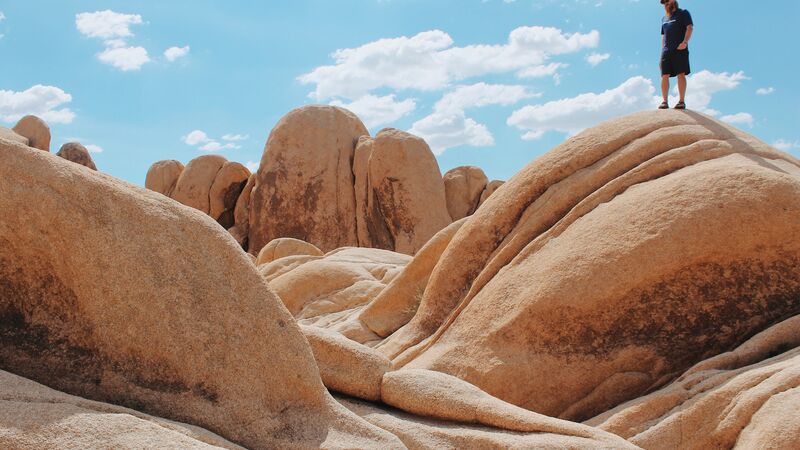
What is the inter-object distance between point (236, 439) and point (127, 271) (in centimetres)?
83

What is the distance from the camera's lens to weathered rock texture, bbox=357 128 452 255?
1900 centimetres

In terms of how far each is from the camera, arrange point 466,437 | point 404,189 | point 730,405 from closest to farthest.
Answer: point 466,437
point 730,405
point 404,189

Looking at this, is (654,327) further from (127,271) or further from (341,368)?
(127,271)

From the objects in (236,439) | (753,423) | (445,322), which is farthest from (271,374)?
(445,322)

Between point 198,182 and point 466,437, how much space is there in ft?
64.2

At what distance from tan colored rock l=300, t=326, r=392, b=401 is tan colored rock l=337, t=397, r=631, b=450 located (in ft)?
0.67

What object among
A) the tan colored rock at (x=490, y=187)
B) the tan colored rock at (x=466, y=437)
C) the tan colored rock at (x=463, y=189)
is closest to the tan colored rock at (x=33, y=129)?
the tan colored rock at (x=463, y=189)

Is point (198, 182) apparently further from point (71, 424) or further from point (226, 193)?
point (71, 424)

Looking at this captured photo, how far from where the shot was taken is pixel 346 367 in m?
4.55

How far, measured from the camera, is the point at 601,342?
6.35 metres

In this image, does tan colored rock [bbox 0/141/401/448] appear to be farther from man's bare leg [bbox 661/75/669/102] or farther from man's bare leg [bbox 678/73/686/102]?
man's bare leg [bbox 661/75/669/102]

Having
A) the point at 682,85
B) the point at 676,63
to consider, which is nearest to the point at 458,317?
the point at 682,85

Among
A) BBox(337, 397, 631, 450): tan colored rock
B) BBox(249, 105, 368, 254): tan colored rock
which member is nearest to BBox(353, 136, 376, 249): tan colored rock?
BBox(249, 105, 368, 254): tan colored rock

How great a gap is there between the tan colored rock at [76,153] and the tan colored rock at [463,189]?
980 centimetres
